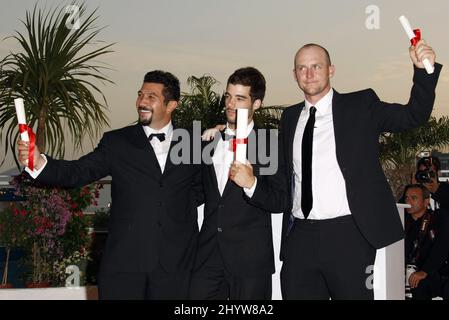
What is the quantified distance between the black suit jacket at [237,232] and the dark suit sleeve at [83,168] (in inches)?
29.9

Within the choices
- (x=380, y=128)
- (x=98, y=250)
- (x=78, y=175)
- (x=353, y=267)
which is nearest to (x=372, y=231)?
(x=353, y=267)

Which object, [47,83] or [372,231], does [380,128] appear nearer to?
[372,231]

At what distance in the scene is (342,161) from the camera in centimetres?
395

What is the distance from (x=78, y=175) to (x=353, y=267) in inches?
74.4

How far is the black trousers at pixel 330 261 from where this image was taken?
12.9 ft

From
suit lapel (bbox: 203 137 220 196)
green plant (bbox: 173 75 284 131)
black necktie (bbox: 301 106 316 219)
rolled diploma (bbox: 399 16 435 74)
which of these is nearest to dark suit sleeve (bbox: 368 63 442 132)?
rolled diploma (bbox: 399 16 435 74)

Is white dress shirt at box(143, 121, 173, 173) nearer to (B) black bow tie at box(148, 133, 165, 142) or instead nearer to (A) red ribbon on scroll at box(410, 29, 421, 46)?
(B) black bow tie at box(148, 133, 165, 142)

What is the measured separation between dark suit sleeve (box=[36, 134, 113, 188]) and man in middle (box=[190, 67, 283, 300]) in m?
0.71

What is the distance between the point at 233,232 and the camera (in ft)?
13.6

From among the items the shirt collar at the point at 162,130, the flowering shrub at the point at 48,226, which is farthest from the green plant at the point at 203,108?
the shirt collar at the point at 162,130

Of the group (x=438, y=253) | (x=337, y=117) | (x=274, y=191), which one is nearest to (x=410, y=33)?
(x=337, y=117)

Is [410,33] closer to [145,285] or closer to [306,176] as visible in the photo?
[306,176]

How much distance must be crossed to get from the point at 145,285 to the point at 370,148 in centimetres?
168

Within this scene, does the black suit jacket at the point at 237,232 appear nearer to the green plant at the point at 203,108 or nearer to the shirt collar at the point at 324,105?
the shirt collar at the point at 324,105
